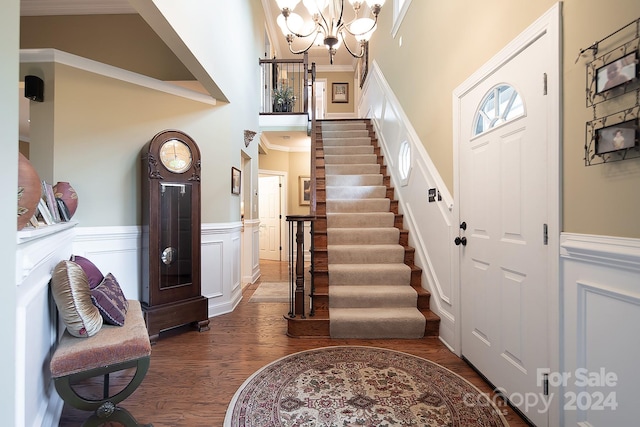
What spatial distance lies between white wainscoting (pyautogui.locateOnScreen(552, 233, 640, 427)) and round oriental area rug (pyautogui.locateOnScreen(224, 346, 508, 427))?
488mm

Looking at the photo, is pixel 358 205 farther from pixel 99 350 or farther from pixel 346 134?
pixel 99 350

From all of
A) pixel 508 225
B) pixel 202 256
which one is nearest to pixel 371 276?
pixel 508 225

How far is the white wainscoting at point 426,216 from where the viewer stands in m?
2.44

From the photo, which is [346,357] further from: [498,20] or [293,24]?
[293,24]

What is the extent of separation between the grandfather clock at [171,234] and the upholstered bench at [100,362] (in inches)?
40.8

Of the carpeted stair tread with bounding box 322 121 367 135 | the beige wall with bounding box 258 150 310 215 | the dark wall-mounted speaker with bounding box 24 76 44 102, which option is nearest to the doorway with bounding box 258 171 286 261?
the beige wall with bounding box 258 150 310 215

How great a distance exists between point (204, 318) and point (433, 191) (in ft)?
8.29

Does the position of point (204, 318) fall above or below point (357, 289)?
below

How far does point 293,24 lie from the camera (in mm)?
2838

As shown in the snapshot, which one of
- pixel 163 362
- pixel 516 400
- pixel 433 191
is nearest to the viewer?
pixel 516 400

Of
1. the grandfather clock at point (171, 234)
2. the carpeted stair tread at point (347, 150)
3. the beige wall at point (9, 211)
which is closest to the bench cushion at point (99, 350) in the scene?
the beige wall at point (9, 211)

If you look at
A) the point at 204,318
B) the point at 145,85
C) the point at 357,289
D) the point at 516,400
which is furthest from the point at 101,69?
the point at 516,400

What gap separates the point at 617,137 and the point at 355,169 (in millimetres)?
3407

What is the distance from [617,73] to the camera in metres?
1.10
